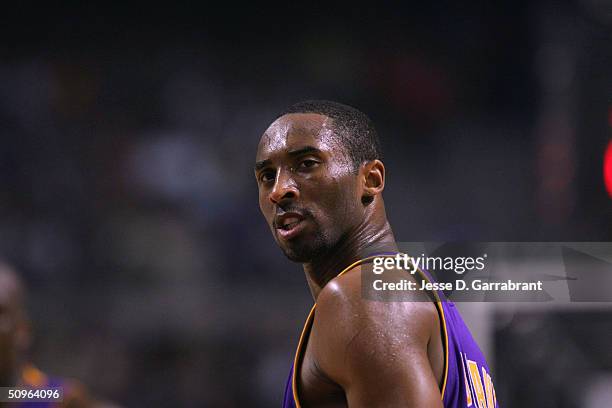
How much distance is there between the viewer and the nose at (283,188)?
56.6 inches

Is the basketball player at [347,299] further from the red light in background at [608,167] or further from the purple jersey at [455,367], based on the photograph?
the red light in background at [608,167]

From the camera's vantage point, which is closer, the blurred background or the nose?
the nose

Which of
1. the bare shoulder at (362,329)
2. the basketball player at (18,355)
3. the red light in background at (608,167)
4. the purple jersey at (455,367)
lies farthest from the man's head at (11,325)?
the red light in background at (608,167)

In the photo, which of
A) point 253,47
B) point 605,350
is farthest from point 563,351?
point 253,47

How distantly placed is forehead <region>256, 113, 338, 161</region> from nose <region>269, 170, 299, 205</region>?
53mm

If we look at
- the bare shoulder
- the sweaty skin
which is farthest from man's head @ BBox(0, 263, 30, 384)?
the bare shoulder

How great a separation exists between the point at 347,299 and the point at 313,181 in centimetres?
37

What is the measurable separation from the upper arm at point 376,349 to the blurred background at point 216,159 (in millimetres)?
925

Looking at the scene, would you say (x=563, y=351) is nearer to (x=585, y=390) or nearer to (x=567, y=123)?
(x=585, y=390)

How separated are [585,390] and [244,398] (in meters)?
0.97

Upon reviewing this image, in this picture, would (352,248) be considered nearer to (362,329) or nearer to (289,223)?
(289,223)

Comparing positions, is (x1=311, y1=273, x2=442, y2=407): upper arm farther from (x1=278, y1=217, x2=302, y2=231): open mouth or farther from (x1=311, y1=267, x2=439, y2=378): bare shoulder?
(x1=278, y1=217, x2=302, y2=231): open mouth

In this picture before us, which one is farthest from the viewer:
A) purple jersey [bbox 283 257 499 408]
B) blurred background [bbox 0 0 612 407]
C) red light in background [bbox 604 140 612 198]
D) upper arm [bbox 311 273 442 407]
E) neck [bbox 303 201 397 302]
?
blurred background [bbox 0 0 612 407]

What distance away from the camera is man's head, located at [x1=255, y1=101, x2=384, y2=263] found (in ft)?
4.71
